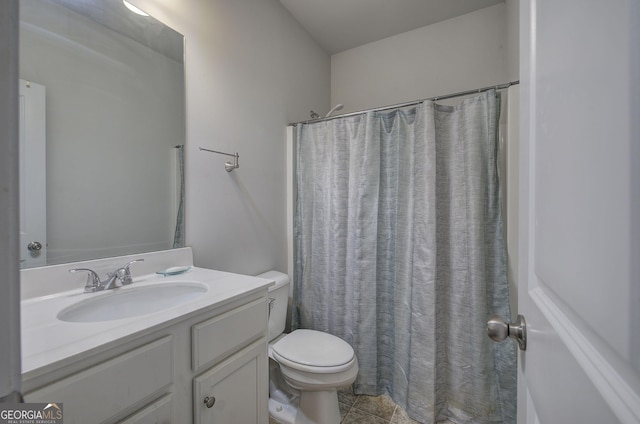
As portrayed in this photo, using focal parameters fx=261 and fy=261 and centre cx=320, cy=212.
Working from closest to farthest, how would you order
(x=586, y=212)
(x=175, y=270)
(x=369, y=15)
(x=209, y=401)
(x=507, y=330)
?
1. (x=586, y=212)
2. (x=507, y=330)
3. (x=209, y=401)
4. (x=175, y=270)
5. (x=369, y=15)

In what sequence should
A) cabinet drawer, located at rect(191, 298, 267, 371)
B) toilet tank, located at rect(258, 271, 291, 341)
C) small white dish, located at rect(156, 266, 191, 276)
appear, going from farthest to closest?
toilet tank, located at rect(258, 271, 291, 341), small white dish, located at rect(156, 266, 191, 276), cabinet drawer, located at rect(191, 298, 267, 371)

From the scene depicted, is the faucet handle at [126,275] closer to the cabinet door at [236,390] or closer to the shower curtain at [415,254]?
the cabinet door at [236,390]

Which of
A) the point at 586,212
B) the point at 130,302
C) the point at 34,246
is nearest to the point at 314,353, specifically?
the point at 130,302

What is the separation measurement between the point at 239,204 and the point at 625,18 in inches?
61.2

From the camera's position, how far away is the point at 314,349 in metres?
1.40

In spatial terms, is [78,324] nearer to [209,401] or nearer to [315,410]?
[209,401]

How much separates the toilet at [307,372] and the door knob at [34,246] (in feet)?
3.26

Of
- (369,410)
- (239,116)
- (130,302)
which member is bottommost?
(369,410)

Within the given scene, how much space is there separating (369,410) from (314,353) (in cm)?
55

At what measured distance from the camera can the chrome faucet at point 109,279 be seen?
3.09ft

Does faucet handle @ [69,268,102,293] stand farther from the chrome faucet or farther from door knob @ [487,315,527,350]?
door knob @ [487,315,527,350]

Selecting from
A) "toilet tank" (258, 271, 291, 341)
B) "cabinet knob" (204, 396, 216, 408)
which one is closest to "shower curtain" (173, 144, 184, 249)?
"toilet tank" (258, 271, 291, 341)

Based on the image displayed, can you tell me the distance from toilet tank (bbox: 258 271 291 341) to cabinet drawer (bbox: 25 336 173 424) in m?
0.82

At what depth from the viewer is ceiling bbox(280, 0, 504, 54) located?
6.14 feet
